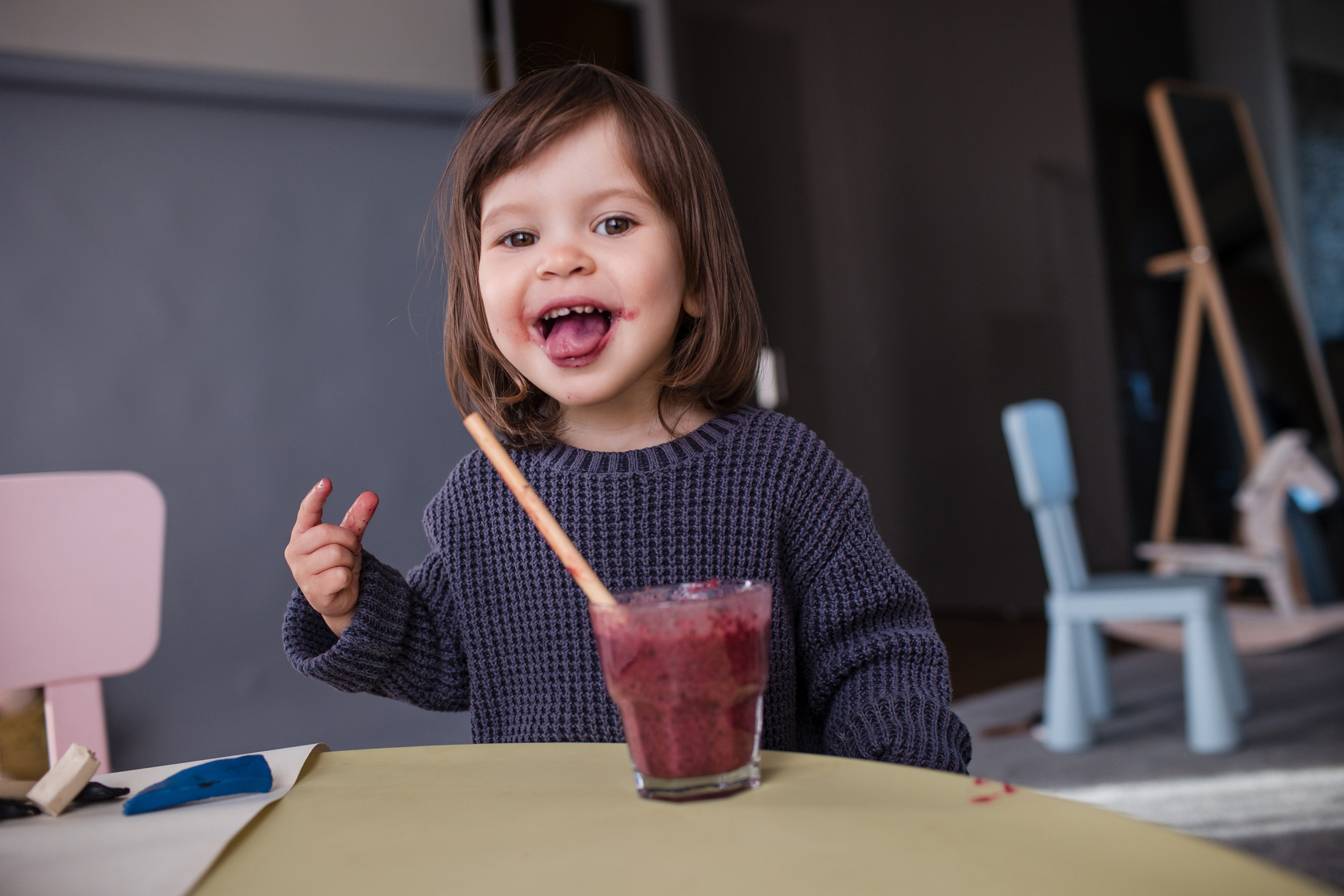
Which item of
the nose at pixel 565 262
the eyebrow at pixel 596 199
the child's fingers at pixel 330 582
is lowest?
the child's fingers at pixel 330 582

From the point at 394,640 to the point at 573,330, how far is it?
0.26m

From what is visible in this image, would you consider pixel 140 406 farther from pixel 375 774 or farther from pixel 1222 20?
pixel 1222 20

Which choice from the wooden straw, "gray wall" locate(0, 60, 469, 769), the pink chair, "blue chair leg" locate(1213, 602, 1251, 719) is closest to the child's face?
the wooden straw

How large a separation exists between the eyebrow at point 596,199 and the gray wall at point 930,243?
334 centimetres

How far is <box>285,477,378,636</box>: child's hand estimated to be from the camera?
61 centimetres

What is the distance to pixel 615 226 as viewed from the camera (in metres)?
0.70

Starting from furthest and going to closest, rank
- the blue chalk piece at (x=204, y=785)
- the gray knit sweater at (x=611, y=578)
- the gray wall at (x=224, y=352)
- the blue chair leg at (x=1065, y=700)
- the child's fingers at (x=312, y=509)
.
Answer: the blue chair leg at (x=1065, y=700)
the gray wall at (x=224, y=352)
the gray knit sweater at (x=611, y=578)
the child's fingers at (x=312, y=509)
the blue chalk piece at (x=204, y=785)

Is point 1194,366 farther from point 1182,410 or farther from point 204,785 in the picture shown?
point 204,785

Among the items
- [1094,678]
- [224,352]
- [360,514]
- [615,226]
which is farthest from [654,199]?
[1094,678]

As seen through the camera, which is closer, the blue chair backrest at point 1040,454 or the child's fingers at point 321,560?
the child's fingers at point 321,560

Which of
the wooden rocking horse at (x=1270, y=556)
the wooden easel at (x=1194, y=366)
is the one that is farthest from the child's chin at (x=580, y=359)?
the wooden easel at (x=1194, y=366)

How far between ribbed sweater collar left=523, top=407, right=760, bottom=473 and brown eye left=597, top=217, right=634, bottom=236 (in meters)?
0.18

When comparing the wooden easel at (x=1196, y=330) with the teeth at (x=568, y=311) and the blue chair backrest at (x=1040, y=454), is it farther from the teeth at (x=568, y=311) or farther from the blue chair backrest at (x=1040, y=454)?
the teeth at (x=568, y=311)

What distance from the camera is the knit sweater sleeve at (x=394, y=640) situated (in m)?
0.68
